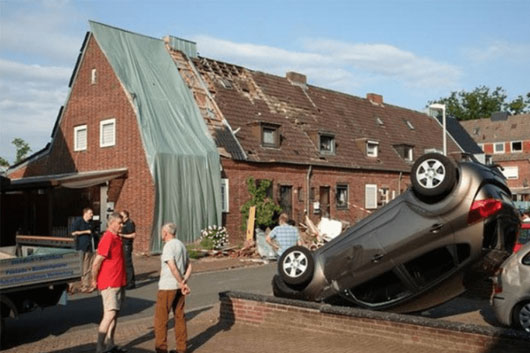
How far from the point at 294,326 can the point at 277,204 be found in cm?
1809

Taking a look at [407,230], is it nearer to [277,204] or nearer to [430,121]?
[277,204]

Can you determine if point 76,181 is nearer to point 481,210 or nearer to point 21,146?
point 481,210

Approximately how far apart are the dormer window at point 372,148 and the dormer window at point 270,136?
7.27m

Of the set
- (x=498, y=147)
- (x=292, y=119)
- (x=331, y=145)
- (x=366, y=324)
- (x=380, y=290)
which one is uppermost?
(x=498, y=147)

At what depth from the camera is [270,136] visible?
92.6 feet

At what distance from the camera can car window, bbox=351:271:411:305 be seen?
9.38 metres

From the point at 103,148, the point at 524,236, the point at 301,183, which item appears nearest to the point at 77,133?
the point at 103,148

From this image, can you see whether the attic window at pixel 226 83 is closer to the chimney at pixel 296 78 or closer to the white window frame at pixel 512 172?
the chimney at pixel 296 78

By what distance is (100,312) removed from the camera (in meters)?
11.8

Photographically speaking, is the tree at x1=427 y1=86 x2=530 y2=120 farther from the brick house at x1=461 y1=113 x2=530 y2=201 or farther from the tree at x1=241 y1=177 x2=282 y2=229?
the tree at x1=241 y1=177 x2=282 y2=229

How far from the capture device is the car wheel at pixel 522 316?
353 inches

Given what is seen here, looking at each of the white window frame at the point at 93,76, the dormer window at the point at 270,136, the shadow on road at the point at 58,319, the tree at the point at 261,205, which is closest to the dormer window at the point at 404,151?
the dormer window at the point at 270,136

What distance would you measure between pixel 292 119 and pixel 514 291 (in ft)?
73.9

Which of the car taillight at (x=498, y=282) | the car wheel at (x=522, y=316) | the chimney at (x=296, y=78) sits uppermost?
the chimney at (x=296, y=78)
